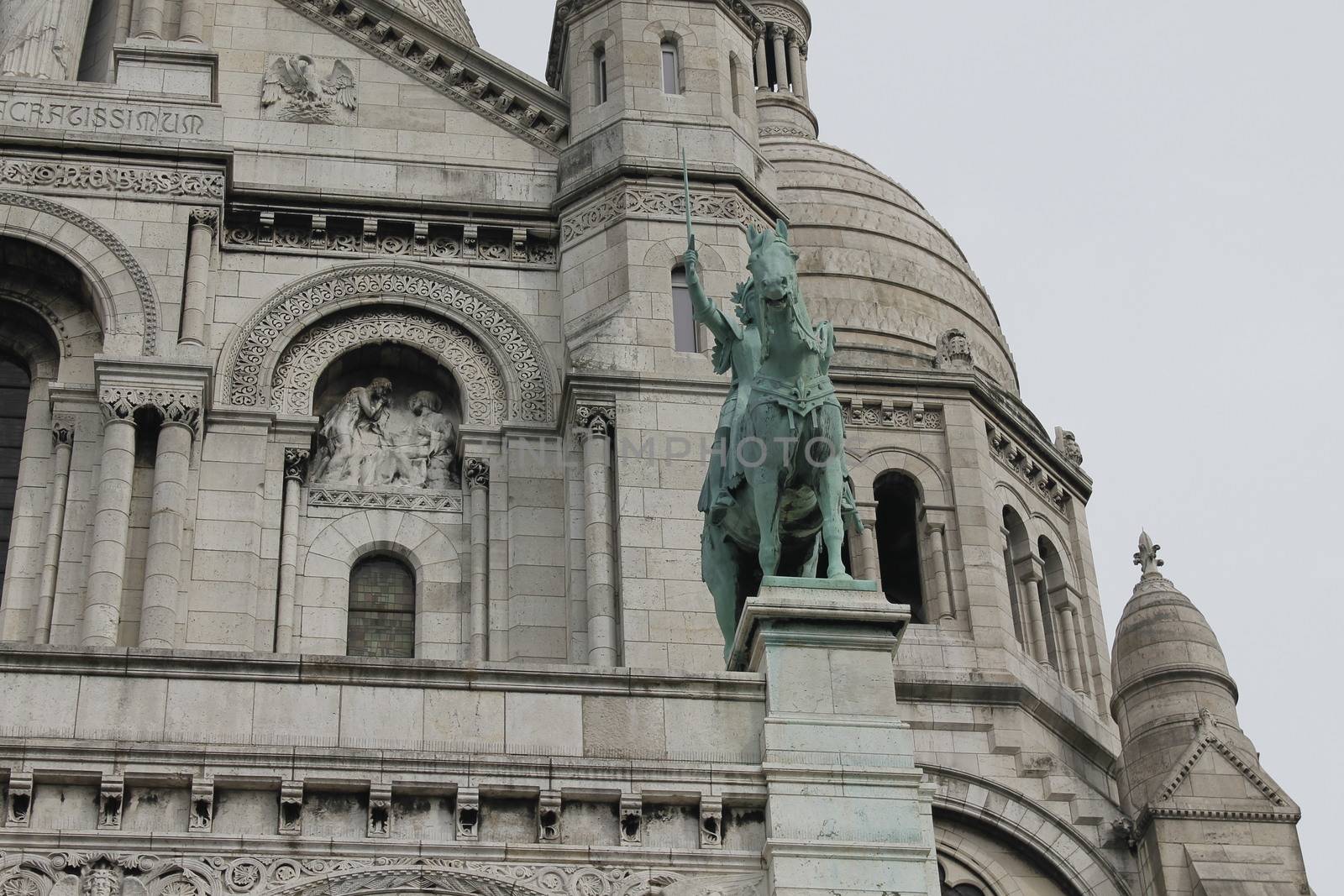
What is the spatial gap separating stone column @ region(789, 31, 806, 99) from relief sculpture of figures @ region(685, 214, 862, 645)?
31.9 meters

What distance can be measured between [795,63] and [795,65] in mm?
92

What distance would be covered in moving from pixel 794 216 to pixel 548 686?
25501 millimetres

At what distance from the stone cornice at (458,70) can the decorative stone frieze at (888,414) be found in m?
10.4

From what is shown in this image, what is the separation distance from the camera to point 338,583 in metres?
29.5

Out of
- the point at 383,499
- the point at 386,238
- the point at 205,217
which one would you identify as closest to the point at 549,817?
the point at 383,499

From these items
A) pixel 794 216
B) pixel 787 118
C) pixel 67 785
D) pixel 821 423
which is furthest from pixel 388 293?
pixel 787 118

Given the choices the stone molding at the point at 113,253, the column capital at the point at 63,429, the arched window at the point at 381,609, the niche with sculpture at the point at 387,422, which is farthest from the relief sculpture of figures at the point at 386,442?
the column capital at the point at 63,429

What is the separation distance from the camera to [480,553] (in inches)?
1170

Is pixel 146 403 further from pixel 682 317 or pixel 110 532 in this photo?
pixel 682 317

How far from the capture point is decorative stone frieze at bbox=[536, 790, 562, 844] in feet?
67.1

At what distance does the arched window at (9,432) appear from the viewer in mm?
29844

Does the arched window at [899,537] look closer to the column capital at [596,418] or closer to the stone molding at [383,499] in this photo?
the column capital at [596,418]

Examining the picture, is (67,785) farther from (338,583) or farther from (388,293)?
(388,293)

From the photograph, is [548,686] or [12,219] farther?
→ [12,219]
